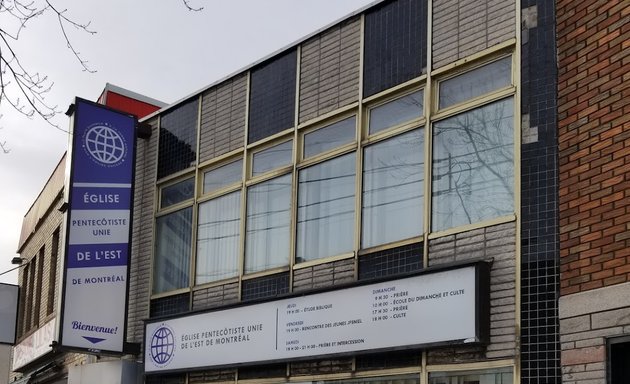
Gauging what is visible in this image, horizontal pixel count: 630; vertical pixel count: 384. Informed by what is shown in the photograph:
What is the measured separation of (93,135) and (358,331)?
598 centimetres

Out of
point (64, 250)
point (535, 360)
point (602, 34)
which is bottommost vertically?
point (535, 360)

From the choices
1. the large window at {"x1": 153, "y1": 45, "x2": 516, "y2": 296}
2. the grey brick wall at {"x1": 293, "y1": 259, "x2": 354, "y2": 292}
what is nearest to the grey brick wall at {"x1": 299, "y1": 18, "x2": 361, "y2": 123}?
the large window at {"x1": 153, "y1": 45, "x2": 516, "y2": 296}

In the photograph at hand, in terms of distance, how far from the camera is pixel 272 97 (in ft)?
45.5

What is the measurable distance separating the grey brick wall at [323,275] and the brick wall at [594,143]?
3253mm

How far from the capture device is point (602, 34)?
920cm

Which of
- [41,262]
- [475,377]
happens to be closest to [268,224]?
[475,377]

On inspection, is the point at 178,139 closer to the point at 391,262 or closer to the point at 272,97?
the point at 272,97

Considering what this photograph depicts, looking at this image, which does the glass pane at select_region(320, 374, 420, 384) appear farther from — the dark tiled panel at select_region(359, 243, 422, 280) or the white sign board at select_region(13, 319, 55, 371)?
the white sign board at select_region(13, 319, 55, 371)

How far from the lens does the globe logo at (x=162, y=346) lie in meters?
14.5

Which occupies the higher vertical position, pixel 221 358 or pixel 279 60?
pixel 279 60

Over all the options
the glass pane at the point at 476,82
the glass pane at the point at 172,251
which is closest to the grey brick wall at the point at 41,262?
the glass pane at the point at 172,251

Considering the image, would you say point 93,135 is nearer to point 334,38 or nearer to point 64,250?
point 64,250

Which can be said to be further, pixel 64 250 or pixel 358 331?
pixel 64 250

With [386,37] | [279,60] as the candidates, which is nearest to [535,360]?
[386,37]
